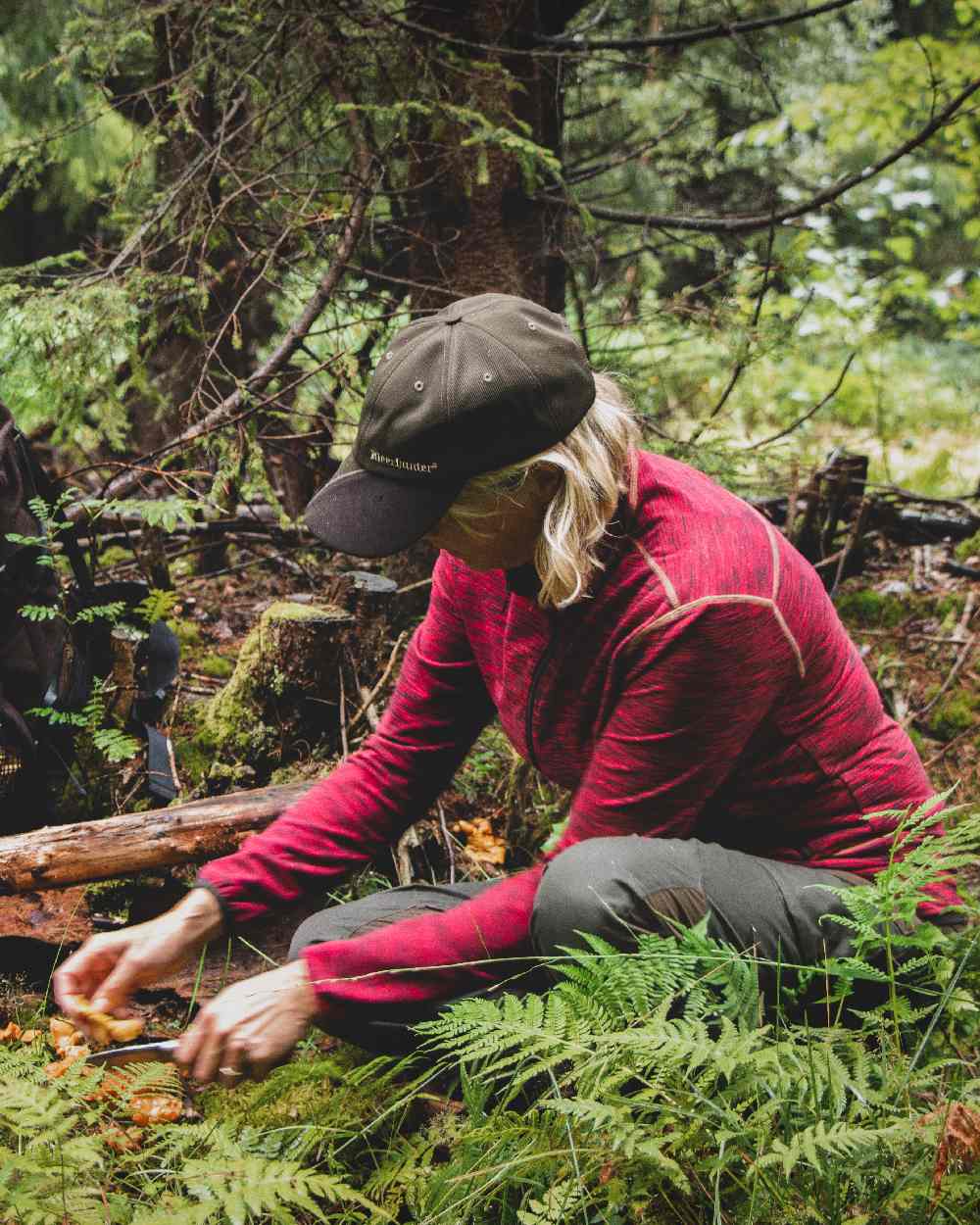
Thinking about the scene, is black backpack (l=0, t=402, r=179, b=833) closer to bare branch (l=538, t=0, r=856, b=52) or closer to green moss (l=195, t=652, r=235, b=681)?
green moss (l=195, t=652, r=235, b=681)

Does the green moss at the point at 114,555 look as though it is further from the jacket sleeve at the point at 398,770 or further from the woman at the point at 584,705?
the woman at the point at 584,705

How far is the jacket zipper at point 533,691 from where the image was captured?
2.03 m

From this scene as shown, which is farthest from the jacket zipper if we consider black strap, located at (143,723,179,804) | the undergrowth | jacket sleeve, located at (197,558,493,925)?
black strap, located at (143,723,179,804)

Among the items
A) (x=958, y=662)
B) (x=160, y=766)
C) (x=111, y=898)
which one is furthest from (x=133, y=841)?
(x=958, y=662)

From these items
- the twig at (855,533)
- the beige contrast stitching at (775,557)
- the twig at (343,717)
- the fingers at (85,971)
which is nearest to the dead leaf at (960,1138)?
the beige contrast stitching at (775,557)

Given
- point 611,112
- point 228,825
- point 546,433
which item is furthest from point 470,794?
point 611,112

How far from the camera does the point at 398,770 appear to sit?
2393mm

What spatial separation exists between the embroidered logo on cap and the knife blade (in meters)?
1.17

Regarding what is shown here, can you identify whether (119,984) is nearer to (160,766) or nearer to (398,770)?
(398,770)

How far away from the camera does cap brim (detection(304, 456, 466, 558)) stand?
5.90ft

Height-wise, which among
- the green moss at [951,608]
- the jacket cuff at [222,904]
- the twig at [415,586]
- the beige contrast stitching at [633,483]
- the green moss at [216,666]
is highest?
the beige contrast stitching at [633,483]

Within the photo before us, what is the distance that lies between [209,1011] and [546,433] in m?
1.23

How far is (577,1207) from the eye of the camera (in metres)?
1.44

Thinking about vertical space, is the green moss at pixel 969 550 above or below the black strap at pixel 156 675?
below
